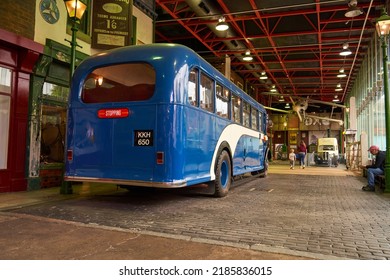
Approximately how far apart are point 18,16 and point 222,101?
18.7ft

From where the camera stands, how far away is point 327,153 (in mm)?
27234

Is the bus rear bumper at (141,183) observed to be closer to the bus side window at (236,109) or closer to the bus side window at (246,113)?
the bus side window at (236,109)

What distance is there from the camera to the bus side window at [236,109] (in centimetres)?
944

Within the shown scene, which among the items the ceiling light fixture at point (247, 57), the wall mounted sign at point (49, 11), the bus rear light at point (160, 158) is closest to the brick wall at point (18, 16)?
the wall mounted sign at point (49, 11)

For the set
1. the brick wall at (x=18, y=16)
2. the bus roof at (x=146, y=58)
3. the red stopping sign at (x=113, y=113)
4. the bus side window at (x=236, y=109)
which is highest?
the brick wall at (x=18, y=16)

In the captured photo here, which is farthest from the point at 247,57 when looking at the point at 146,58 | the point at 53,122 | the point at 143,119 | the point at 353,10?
the point at 143,119

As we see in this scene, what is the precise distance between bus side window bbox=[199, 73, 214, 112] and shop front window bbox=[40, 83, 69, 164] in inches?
198

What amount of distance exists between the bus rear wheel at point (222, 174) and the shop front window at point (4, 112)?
217 inches

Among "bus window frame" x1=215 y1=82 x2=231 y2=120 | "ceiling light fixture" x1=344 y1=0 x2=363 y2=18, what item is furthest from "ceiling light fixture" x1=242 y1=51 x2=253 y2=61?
"bus window frame" x1=215 y1=82 x2=231 y2=120

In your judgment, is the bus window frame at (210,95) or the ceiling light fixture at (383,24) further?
the ceiling light fixture at (383,24)

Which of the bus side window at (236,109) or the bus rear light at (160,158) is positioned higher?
the bus side window at (236,109)

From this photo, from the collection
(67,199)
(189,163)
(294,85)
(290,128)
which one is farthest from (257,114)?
(290,128)

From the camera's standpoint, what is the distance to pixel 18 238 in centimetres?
434

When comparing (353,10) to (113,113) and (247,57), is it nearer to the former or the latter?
(247,57)
